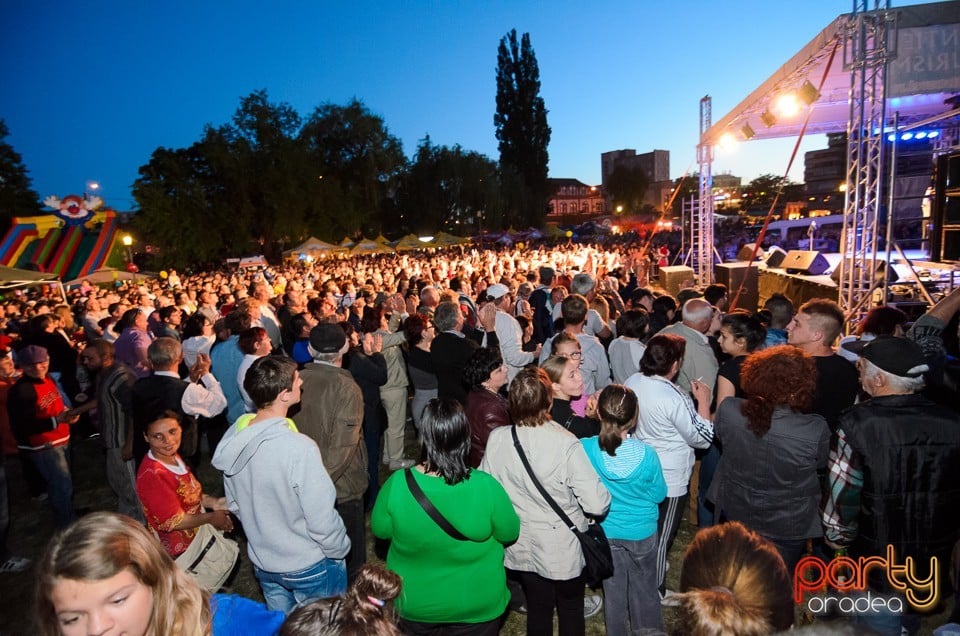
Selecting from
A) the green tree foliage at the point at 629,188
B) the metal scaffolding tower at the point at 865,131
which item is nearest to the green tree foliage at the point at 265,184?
the metal scaffolding tower at the point at 865,131

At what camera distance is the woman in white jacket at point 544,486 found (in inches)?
95.7

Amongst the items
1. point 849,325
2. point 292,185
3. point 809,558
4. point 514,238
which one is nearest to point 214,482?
point 809,558

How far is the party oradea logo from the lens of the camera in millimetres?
2357

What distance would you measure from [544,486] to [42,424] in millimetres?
4542

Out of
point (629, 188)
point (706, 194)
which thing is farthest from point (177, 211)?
point (629, 188)

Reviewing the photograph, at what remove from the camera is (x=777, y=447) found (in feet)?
8.75

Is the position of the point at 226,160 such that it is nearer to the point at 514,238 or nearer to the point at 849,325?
the point at 514,238

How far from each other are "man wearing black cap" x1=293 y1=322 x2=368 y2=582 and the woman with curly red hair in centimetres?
216

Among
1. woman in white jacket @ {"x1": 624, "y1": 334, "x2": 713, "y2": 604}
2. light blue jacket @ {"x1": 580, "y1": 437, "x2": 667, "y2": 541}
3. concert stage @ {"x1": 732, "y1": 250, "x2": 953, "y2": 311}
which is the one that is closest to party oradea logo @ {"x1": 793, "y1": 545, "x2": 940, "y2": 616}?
light blue jacket @ {"x1": 580, "y1": 437, "x2": 667, "y2": 541}

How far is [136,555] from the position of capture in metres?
1.30

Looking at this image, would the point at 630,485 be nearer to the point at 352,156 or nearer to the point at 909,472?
the point at 909,472

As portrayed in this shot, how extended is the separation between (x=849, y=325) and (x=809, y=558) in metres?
5.45

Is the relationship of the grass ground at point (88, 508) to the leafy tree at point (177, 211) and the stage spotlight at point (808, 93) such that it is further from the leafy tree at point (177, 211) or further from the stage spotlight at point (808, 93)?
the leafy tree at point (177, 211)

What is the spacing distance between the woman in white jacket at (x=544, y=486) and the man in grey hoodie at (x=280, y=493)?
0.83 meters
